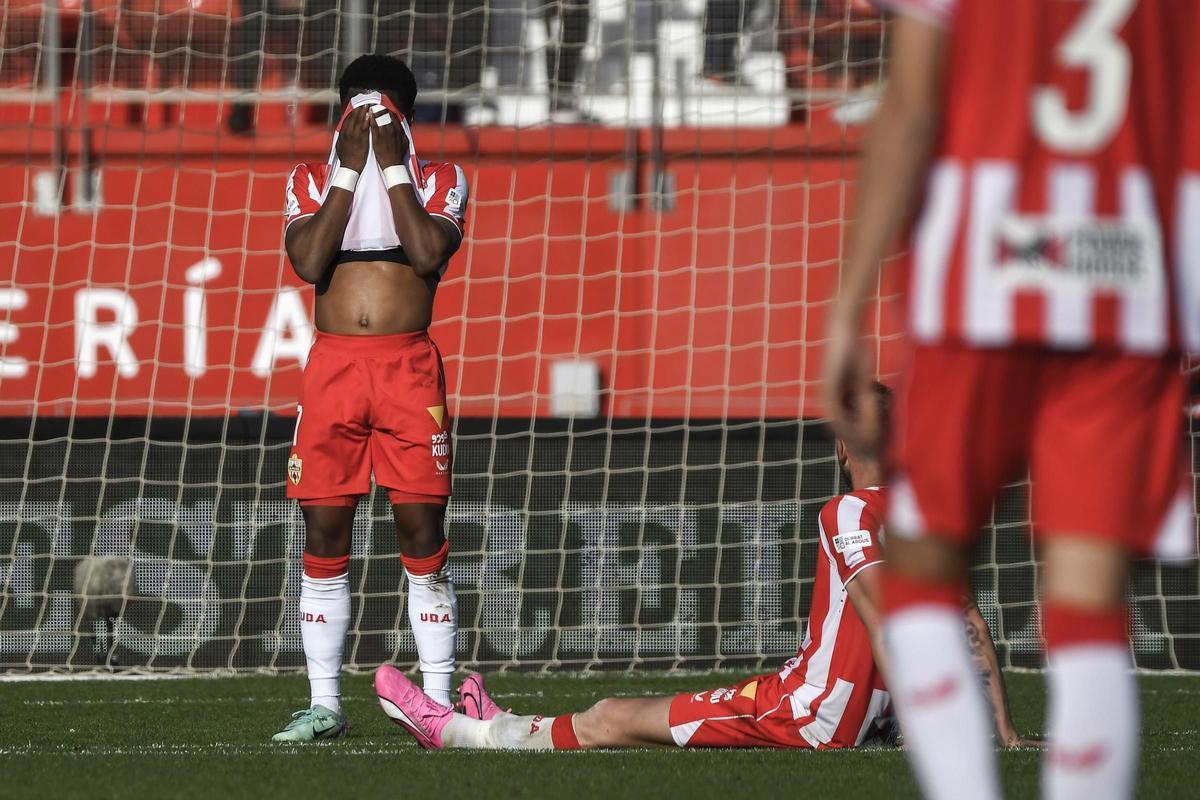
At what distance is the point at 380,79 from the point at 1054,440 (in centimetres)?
296

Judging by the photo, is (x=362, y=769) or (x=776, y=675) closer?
(x=362, y=769)

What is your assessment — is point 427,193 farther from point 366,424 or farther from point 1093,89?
point 1093,89

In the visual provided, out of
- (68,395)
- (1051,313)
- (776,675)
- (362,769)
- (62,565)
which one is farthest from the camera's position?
(68,395)

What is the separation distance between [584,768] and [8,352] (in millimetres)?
6150

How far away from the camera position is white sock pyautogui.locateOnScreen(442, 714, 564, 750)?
12.6 feet

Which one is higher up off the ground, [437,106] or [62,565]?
[437,106]

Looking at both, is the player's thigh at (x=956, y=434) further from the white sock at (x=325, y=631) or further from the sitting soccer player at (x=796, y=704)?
the white sock at (x=325, y=631)

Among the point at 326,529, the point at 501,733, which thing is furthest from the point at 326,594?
the point at 501,733

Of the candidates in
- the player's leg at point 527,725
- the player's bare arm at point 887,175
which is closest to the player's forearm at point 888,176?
the player's bare arm at point 887,175

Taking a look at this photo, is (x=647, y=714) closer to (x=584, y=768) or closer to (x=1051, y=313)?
(x=584, y=768)

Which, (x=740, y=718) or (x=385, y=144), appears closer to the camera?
(x=740, y=718)

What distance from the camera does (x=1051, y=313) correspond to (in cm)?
179

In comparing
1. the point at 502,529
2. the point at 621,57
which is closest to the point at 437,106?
the point at 621,57

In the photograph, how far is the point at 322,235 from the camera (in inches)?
167
